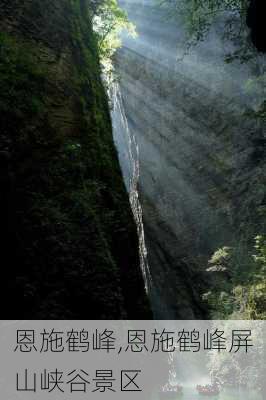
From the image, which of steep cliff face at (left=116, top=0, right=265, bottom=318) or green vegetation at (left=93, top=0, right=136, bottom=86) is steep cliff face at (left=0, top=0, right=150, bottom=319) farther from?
steep cliff face at (left=116, top=0, right=265, bottom=318)

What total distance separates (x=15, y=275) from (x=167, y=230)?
914 inches

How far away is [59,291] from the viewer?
8.70ft

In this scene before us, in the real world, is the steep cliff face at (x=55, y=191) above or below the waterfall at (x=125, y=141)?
below

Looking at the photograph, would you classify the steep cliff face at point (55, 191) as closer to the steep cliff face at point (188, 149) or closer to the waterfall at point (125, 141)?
the steep cliff face at point (188, 149)

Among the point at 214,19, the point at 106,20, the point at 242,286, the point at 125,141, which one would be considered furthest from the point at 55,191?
the point at 125,141

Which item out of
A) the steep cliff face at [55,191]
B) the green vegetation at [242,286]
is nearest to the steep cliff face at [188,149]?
the green vegetation at [242,286]

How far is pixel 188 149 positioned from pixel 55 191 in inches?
894

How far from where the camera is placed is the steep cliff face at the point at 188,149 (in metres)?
20.9

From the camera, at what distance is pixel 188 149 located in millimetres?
25094

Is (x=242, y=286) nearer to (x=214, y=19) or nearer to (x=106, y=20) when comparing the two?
(x=214, y=19)

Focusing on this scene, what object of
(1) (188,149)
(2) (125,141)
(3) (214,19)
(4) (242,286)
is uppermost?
(2) (125,141)

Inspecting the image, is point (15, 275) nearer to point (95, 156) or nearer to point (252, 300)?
point (95, 156)

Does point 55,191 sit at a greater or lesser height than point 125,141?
lesser

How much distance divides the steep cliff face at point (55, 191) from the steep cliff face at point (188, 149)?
50.7 ft
